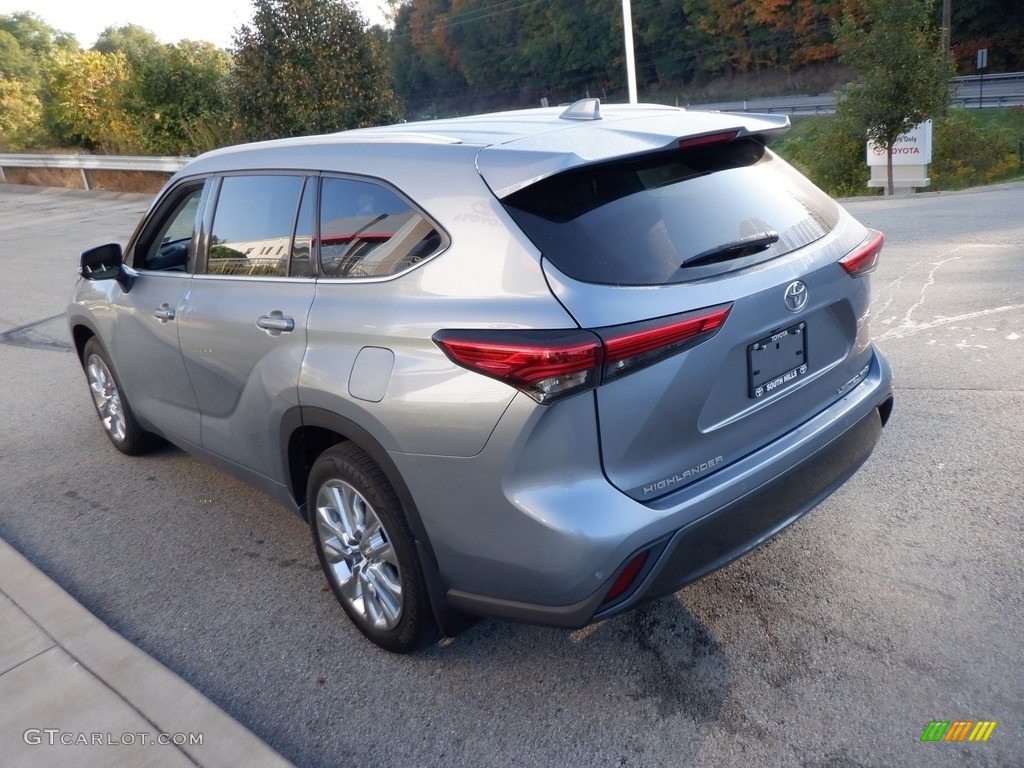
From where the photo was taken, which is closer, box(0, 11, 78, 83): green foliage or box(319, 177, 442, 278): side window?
box(319, 177, 442, 278): side window

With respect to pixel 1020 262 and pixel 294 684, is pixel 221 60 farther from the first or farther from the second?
pixel 294 684

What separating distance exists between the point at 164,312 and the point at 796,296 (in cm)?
299

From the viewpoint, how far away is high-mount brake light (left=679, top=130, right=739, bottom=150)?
311 centimetres

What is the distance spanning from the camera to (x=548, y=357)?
105 inches

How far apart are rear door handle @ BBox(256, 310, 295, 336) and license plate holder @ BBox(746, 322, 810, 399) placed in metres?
1.70

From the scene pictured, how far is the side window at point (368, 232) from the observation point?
124 inches

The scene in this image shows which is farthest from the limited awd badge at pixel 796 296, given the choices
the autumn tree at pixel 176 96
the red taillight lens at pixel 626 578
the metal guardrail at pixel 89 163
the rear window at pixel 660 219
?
the autumn tree at pixel 176 96

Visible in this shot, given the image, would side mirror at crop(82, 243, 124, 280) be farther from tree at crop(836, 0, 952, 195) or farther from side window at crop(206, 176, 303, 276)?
tree at crop(836, 0, 952, 195)

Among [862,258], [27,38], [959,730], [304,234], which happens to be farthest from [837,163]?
[27,38]

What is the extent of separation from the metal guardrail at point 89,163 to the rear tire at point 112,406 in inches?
578

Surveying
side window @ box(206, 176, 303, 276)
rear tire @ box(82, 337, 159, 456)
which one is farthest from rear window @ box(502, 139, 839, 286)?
rear tire @ box(82, 337, 159, 456)

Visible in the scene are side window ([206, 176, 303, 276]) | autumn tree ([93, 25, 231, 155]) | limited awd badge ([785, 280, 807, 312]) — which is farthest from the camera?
autumn tree ([93, 25, 231, 155])

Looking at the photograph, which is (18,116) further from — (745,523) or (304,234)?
(745,523)

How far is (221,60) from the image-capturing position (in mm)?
23656
